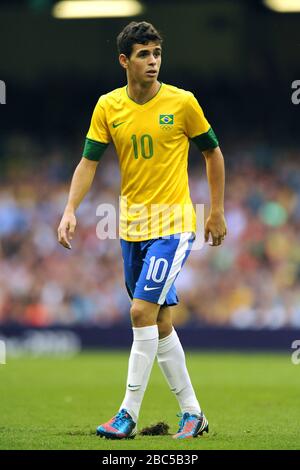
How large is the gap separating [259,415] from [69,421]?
1.57 meters

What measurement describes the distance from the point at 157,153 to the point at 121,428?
1.76 metres

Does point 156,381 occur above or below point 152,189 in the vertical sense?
below

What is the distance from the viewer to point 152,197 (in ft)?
22.0

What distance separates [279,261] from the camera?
18297 mm

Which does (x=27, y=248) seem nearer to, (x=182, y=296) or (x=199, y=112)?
(x=182, y=296)

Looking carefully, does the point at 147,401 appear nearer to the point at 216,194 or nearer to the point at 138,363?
the point at 138,363

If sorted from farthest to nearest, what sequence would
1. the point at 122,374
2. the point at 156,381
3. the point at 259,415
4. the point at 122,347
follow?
the point at 122,347, the point at 122,374, the point at 156,381, the point at 259,415

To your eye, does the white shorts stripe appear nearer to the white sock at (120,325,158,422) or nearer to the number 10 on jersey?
the white sock at (120,325,158,422)

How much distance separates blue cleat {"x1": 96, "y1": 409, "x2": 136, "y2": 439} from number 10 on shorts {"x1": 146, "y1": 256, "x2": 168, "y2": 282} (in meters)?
0.85

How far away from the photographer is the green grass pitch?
6465 millimetres

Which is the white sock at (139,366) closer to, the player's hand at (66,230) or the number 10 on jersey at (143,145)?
the player's hand at (66,230)

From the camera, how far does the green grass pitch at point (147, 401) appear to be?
21.2ft

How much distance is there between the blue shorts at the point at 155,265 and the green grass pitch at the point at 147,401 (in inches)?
36.1

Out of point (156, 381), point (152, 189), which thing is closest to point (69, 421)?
point (152, 189)
